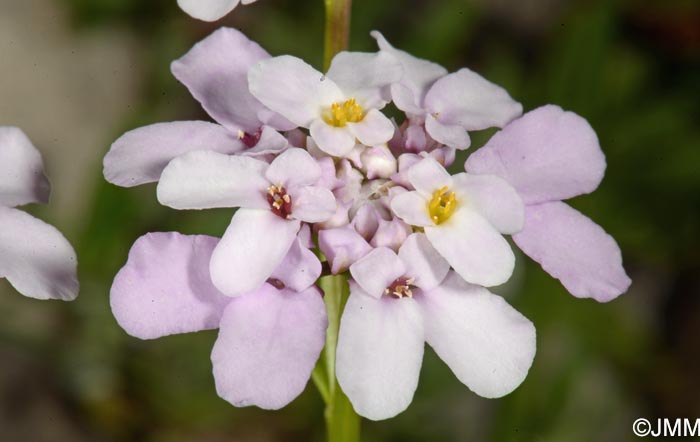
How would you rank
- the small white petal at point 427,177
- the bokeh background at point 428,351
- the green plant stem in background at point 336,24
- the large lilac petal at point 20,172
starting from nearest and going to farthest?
the small white petal at point 427,177 → the large lilac petal at point 20,172 → the green plant stem in background at point 336,24 → the bokeh background at point 428,351

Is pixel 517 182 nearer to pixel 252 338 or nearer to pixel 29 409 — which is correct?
pixel 252 338

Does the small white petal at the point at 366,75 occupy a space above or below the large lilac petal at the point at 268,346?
above

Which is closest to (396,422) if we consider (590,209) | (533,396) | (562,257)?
(533,396)

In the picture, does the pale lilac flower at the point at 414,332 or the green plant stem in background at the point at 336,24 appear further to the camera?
the green plant stem in background at the point at 336,24

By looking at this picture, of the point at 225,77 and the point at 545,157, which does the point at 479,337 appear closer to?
the point at 545,157

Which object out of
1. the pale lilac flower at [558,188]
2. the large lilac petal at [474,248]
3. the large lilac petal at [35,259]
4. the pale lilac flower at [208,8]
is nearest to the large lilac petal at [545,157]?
the pale lilac flower at [558,188]

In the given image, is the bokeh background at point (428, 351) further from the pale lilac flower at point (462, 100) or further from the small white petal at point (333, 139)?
the small white petal at point (333, 139)

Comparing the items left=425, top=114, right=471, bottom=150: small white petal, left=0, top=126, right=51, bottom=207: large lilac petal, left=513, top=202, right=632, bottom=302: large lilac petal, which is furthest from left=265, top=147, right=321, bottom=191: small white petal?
left=0, top=126, right=51, bottom=207: large lilac petal

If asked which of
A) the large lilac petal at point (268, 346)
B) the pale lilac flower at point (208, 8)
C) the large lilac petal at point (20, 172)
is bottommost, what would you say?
the large lilac petal at point (20, 172)

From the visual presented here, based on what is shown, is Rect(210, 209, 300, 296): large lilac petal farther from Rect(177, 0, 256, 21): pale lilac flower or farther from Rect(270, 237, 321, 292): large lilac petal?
Rect(177, 0, 256, 21): pale lilac flower
